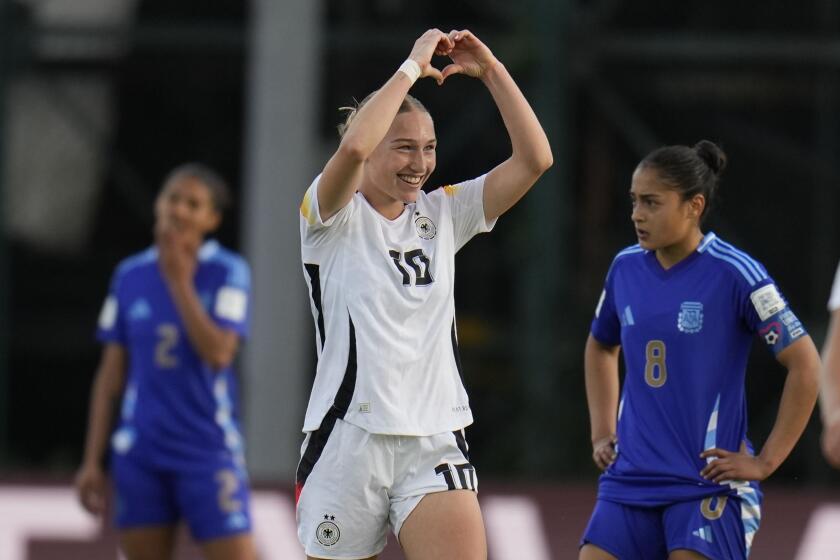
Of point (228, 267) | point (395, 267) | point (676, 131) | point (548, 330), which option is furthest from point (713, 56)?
point (395, 267)

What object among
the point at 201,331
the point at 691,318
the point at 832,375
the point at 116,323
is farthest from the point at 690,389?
the point at 116,323

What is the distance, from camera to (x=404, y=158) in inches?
187

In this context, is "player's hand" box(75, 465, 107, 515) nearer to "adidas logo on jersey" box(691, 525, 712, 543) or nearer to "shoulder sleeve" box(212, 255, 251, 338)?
"shoulder sleeve" box(212, 255, 251, 338)

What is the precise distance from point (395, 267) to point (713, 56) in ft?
27.6

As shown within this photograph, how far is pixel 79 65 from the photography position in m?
14.0

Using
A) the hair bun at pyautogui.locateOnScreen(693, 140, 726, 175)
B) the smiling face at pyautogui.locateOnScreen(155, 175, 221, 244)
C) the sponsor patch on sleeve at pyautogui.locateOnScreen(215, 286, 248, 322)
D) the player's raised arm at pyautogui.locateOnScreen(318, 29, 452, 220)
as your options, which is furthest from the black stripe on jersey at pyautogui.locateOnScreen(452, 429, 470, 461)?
the smiling face at pyautogui.locateOnScreen(155, 175, 221, 244)

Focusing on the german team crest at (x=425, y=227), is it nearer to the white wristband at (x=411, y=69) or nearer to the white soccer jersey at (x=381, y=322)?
the white soccer jersey at (x=381, y=322)

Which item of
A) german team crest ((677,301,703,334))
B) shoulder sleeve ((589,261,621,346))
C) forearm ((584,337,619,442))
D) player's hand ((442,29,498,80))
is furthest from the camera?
forearm ((584,337,619,442))

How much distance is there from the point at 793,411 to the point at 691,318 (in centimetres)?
42

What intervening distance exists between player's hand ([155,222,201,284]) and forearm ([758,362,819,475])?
8.89 ft

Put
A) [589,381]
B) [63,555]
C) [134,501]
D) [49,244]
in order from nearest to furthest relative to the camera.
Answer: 1. [589,381]
2. [134,501]
3. [63,555]
4. [49,244]

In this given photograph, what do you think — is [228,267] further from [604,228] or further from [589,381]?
[604,228]

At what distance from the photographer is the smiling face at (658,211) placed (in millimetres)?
5047

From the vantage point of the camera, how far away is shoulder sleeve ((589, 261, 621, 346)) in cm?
532
